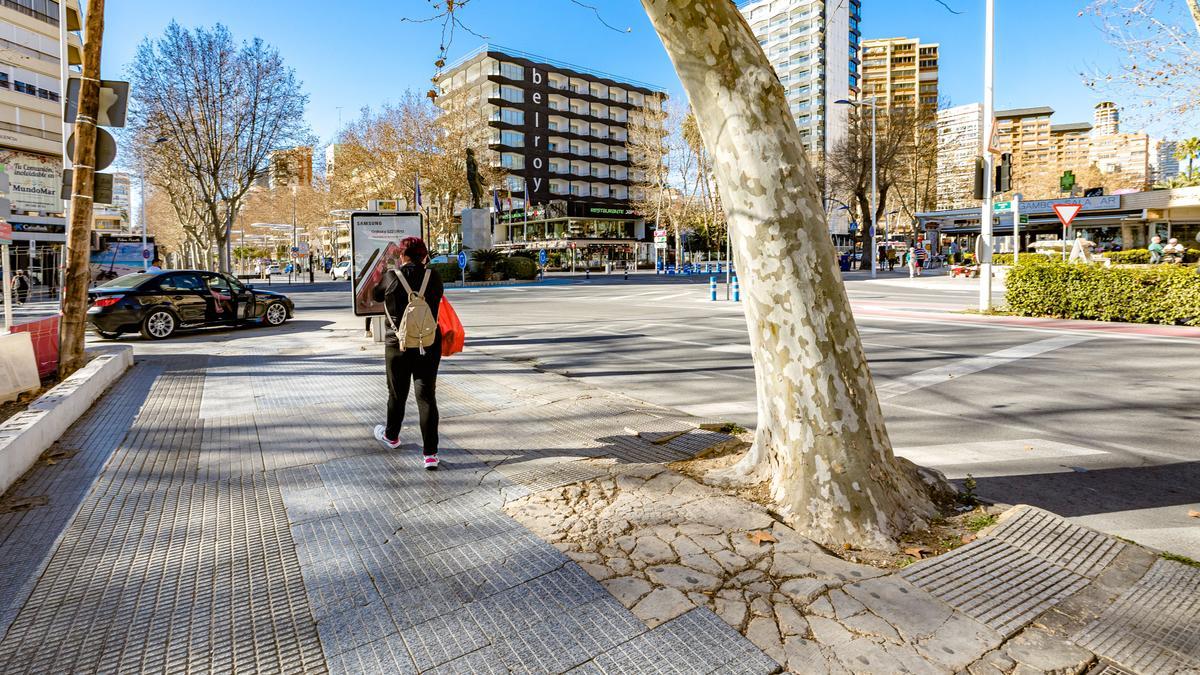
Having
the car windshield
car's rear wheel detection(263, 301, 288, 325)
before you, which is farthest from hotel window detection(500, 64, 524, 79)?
the car windshield

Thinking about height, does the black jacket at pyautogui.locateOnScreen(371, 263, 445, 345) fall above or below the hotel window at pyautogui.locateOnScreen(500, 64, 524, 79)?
below

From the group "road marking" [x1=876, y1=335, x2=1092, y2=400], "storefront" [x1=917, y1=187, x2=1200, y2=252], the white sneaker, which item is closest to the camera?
the white sneaker

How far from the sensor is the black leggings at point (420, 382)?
4727 millimetres

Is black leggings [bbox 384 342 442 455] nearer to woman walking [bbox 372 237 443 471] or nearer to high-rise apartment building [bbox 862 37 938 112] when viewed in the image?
woman walking [bbox 372 237 443 471]

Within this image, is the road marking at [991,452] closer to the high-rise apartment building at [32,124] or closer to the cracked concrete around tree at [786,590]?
the cracked concrete around tree at [786,590]

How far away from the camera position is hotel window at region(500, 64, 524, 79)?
244 feet

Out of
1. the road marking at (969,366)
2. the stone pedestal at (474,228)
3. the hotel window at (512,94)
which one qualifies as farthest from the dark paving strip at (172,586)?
the hotel window at (512,94)

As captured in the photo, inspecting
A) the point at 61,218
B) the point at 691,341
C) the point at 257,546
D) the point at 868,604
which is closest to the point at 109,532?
the point at 257,546

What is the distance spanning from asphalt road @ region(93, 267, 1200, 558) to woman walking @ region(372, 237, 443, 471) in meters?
2.95

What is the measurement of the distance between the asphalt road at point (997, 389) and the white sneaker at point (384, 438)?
9.67 ft

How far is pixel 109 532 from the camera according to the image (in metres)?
3.72

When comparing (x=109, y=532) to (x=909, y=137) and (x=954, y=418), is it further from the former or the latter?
(x=909, y=137)

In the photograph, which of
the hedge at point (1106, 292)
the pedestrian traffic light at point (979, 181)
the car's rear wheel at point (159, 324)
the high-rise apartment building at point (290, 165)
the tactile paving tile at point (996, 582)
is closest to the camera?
the tactile paving tile at point (996, 582)

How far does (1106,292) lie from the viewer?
14.3m
